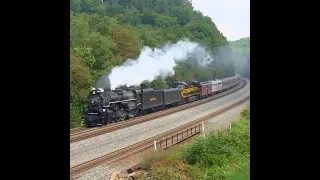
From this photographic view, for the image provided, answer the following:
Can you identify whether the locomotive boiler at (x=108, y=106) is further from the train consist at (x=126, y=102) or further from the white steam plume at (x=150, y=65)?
the white steam plume at (x=150, y=65)

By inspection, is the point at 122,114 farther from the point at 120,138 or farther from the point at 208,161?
the point at 208,161

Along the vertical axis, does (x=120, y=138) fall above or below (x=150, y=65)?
below

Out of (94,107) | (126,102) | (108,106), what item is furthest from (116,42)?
(94,107)

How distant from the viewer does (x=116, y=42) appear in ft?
132

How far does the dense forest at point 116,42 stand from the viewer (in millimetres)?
29786

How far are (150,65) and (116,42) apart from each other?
4419mm

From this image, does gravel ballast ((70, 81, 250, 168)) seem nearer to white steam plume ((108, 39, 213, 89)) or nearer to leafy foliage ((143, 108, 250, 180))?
leafy foliage ((143, 108, 250, 180))

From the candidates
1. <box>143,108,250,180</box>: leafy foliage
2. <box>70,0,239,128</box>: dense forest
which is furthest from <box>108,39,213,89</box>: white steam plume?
<box>143,108,250,180</box>: leafy foliage

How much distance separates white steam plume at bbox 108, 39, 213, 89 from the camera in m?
33.7

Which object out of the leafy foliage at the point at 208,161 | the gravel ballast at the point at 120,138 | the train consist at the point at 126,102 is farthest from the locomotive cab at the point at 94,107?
the leafy foliage at the point at 208,161

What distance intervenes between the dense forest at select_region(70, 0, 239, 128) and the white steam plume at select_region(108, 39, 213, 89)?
94 cm
